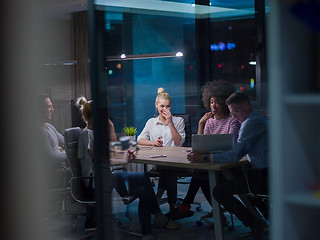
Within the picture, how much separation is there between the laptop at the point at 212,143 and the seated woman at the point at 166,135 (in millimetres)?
455

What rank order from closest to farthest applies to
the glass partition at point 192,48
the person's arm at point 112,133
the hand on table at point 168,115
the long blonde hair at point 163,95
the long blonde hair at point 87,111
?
the person's arm at point 112,133 < the long blonde hair at point 87,111 < the hand on table at point 168,115 < the glass partition at point 192,48 < the long blonde hair at point 163,95

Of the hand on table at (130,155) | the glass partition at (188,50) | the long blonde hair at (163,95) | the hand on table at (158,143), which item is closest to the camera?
the hand on table at (130,155)

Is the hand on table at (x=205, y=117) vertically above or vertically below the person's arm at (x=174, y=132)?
above

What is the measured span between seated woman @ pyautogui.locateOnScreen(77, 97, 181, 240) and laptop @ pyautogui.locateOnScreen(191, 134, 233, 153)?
0.53 metres

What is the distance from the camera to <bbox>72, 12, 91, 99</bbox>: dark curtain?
25.6 ft

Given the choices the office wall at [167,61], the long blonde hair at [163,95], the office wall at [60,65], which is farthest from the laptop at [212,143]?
the office wall at [60,65]

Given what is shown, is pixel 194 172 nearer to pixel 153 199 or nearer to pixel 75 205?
pixel 153 199

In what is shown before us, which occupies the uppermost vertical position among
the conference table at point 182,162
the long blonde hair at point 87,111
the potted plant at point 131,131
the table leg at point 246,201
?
the long blonde hair at point 87,111

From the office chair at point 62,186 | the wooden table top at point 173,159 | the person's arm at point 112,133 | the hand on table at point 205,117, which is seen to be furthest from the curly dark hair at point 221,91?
the office chair at point 62,186

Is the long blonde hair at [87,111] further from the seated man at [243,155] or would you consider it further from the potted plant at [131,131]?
the seated man at [243,155]

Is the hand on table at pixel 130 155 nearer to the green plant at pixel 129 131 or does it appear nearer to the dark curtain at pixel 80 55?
the green plant at pixel 129 131

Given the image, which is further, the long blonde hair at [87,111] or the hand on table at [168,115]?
the hand on table at [168,115]

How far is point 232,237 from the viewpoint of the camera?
3.98 meters

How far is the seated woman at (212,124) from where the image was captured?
3.84 metres
